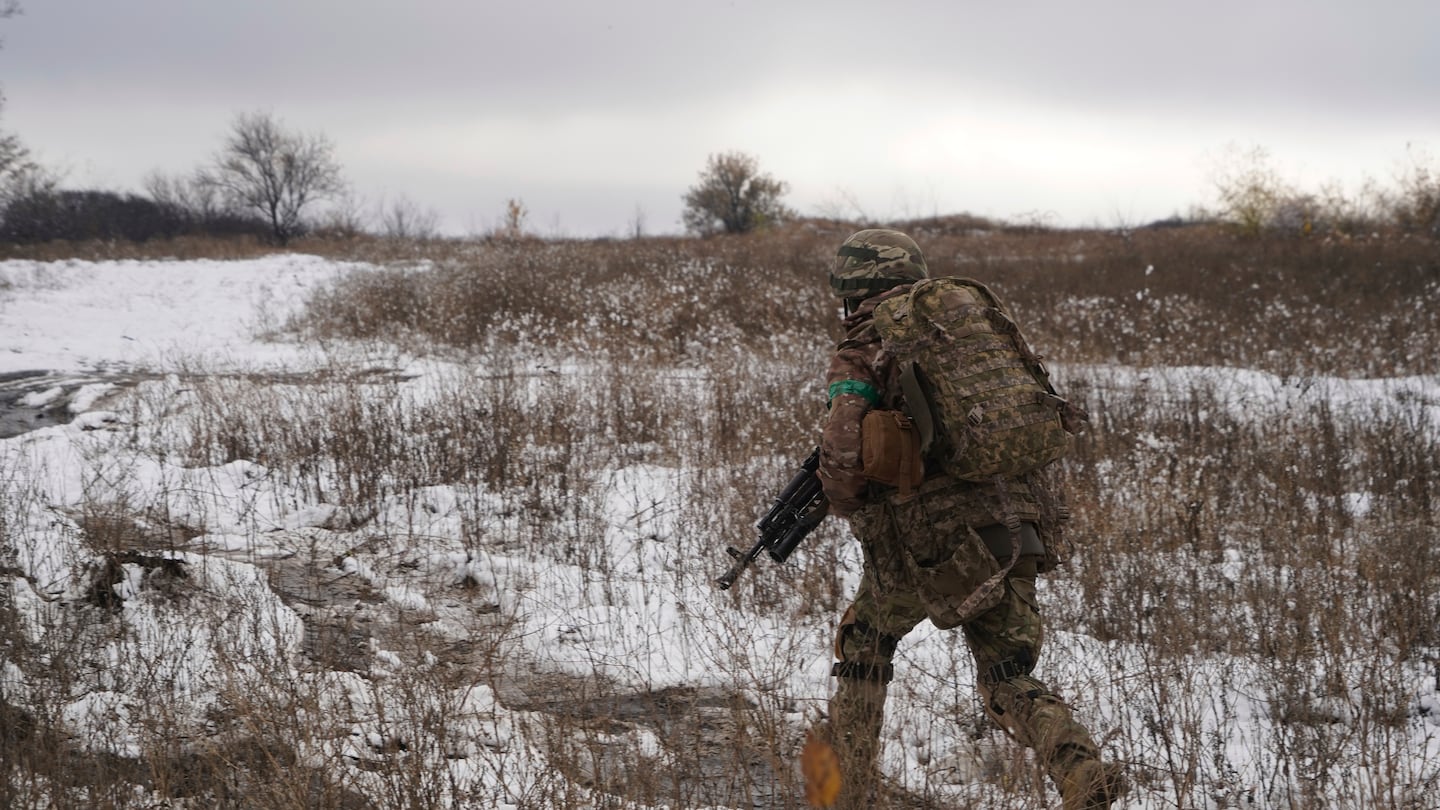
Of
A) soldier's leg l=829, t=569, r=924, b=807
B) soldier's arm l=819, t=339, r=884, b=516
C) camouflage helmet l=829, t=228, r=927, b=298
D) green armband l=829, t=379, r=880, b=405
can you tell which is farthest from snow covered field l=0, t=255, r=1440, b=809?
camouflage helmet l=829, t=228, r=927, b=298

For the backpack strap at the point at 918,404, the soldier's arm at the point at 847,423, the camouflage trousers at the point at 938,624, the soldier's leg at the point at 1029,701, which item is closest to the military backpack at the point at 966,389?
the backpack strap at the point at 918,404

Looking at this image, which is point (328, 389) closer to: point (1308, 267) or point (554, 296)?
point (554, 296)

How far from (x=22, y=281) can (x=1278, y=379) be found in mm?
19048

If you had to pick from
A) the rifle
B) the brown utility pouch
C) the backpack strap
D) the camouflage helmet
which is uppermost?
the camouflage helmet

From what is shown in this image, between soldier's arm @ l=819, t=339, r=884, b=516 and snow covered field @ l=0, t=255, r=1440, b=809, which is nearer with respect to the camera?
soldier's arm @ l=819, t=339, r=884, b=516

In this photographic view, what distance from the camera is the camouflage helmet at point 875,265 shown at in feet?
8.56

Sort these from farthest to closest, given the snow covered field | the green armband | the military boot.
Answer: the snow covered field < the green armband < the military boot

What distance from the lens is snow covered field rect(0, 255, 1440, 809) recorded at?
2668 mm

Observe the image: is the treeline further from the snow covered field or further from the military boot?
the military boot

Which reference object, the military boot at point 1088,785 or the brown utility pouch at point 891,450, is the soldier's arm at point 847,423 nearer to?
the brown utility pouch at point 891,450

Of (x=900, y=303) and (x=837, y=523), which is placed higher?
(x=900, y=303)

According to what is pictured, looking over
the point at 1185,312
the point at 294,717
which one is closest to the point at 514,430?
the point at 294,717

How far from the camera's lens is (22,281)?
51.4 ft

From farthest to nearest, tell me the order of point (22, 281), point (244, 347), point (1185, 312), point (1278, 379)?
point (22, 281)
point (1185, 312)
point (244, 347)
point (1278, 379)
